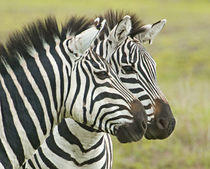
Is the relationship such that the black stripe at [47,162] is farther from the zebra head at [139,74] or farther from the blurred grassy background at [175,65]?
the blurred grassy background at [175,65]

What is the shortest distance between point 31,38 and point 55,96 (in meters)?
0.62

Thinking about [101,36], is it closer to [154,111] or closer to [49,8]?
[154,111]

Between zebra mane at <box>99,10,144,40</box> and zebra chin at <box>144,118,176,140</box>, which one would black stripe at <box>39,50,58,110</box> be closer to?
zebra chin at <box>144,118,176,140</box>

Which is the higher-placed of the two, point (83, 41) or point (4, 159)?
point (83, 41)

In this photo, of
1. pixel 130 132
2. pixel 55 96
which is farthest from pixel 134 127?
pixel 55 96

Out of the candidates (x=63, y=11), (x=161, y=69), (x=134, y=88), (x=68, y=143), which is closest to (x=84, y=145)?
(x=68, y=143)

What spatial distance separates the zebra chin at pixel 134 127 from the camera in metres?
5.13

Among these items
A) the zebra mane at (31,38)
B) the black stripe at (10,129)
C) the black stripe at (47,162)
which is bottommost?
the black stripe at (47,162)

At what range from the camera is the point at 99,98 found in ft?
16.8

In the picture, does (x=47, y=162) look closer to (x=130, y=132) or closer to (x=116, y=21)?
(x=130, y=132)

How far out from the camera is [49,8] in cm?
4122

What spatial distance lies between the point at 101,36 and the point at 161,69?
717 inches

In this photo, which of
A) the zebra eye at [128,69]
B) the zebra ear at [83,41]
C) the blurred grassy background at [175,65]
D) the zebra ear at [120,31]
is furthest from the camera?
the blurred grassy background at [175,65]

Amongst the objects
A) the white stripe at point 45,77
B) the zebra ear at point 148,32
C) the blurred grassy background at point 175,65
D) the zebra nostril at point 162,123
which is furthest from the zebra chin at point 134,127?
the zebra ear at point 148,32
